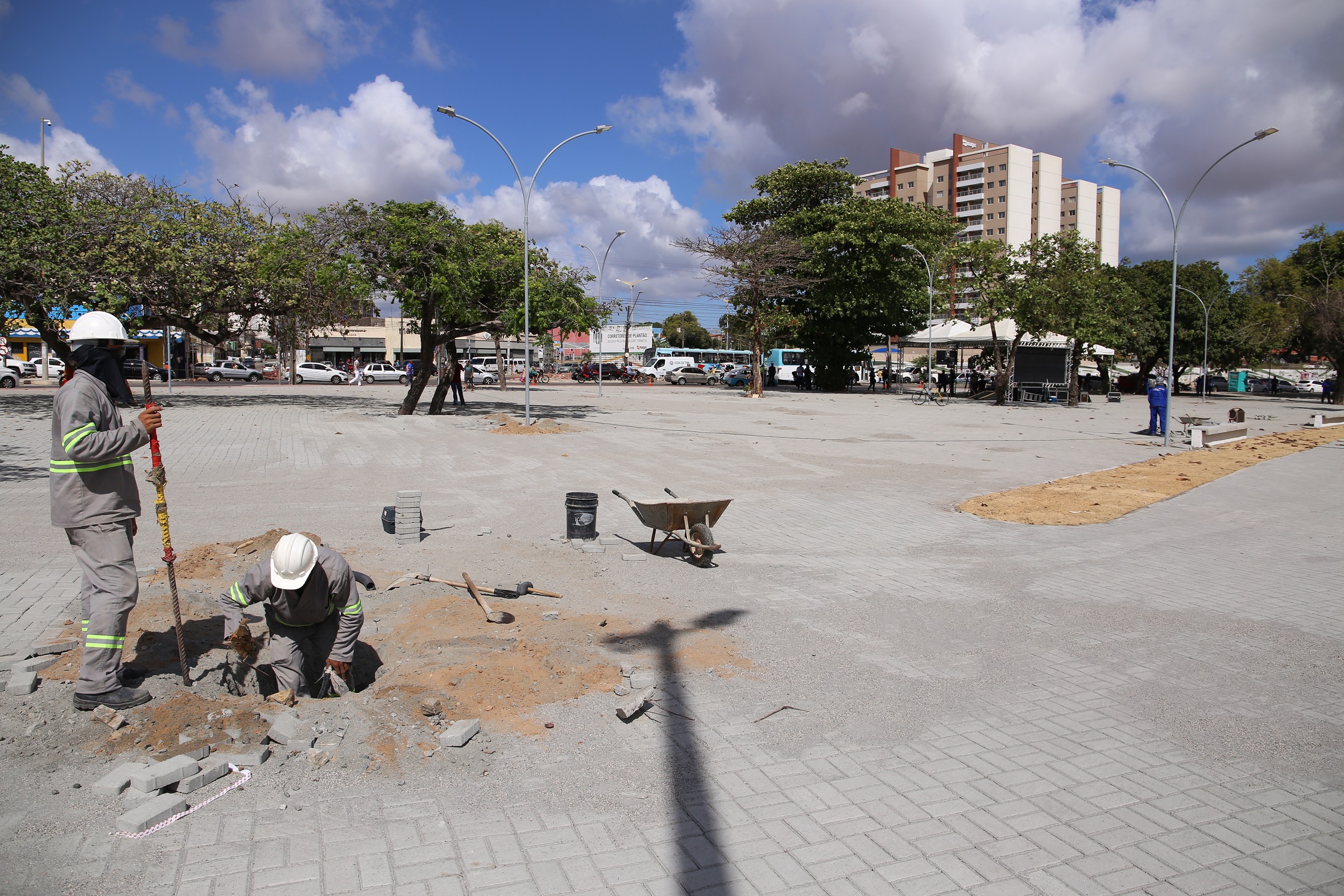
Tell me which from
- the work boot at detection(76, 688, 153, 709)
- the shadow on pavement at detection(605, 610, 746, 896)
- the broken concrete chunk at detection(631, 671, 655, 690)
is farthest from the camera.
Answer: the broken concrete chunk at detection(631, 671, 655, 690)

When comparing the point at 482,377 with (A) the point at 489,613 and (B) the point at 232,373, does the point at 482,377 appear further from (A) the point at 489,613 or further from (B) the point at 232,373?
(A) the point at 489,613

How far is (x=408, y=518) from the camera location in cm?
786

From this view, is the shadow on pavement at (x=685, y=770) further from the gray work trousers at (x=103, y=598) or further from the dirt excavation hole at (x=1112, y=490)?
the dirt excavation hole at (x=1112, y=490)

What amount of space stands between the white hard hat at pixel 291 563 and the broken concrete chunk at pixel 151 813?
124 cm

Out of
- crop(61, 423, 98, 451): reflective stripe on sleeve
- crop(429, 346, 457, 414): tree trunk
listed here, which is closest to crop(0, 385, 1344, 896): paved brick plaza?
crop(61, 423, 98, 451): reflective stripe on sleeve

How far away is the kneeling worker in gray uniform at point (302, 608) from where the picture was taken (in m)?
4.41

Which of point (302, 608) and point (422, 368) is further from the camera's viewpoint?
point (422, 368)

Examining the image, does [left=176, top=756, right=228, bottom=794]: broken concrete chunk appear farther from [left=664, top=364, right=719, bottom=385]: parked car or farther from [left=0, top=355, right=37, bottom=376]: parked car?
[left=664, top=364, right=719, bottom=385]: parked car

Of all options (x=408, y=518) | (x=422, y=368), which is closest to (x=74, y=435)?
(x=408, y=518)

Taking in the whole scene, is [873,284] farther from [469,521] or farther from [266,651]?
[266,651]

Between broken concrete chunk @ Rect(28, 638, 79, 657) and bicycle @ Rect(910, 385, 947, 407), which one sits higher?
bicycle @ Rect(910, 385, 947, 407)

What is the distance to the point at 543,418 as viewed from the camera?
2289 centimetres

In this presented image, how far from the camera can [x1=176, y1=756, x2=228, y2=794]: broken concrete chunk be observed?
132 inches

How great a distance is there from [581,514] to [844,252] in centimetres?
3478
